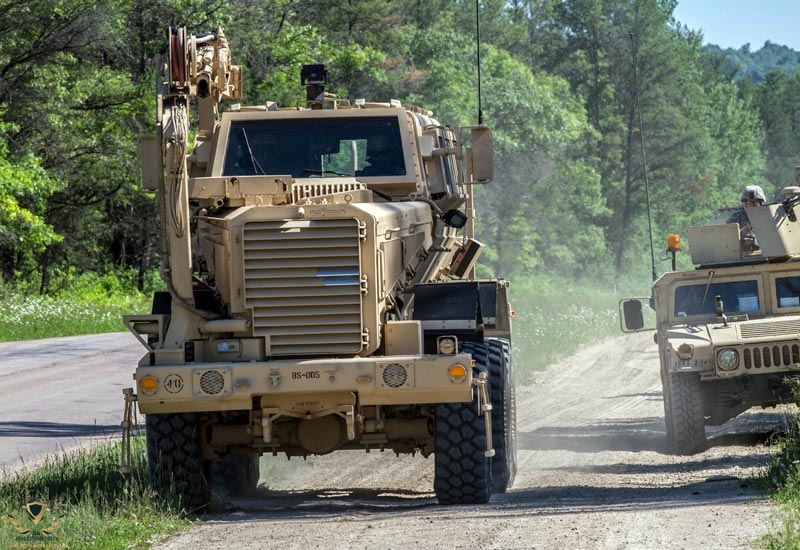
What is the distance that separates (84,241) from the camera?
40438mm

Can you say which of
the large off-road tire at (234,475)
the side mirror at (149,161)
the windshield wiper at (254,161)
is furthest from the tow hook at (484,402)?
the side mirror at (149,161)

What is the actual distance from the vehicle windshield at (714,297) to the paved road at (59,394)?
19.4 feet

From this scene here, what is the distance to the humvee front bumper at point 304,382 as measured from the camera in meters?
9.20

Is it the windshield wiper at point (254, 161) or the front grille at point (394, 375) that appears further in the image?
the windshield wiper at point (254, 161)

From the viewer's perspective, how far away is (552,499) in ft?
33.6

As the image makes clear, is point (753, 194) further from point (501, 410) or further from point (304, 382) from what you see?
point (304, 382)

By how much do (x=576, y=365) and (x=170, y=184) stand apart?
1686 cm

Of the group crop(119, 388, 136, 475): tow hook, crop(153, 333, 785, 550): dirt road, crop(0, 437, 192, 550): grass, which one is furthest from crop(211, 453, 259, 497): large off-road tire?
crop(119, 388, 136, 475): tow hook

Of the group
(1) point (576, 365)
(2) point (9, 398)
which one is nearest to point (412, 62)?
(1) point (576, 365)

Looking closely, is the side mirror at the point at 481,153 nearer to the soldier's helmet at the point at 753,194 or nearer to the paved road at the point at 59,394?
the soldier's helmet at the point at 753,194

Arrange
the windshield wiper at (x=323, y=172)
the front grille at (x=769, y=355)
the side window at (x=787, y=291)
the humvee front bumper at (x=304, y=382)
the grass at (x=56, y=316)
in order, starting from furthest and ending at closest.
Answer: the grass at (x=56, y=316) → the side window at (x=787, y=291) → the front grille at (x=769, y=355) → the windshield wiper at (x=323, y=172) → the humvee front bumper at (x=304, y=382)

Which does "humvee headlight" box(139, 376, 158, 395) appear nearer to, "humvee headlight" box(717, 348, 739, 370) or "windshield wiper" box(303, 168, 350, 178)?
"windshield wiper" box(303, 168, 350, 178)

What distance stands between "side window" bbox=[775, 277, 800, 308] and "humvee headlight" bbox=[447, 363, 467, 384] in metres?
6.02

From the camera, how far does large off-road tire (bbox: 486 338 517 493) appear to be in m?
10.6
